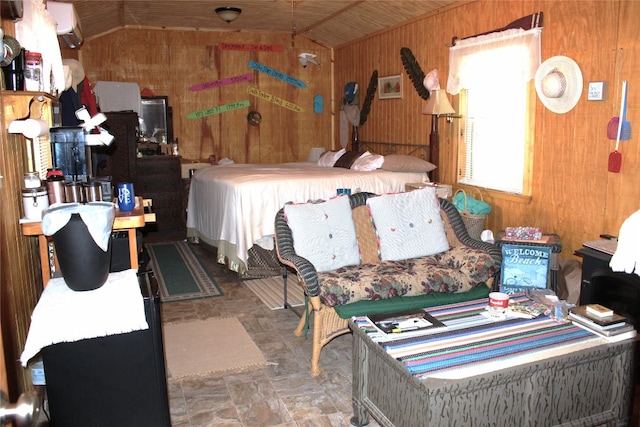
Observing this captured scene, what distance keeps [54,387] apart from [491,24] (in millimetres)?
4354

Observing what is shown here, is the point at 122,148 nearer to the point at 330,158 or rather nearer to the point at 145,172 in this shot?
the point at 145,172

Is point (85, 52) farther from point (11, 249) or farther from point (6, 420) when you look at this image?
point (6, 420)

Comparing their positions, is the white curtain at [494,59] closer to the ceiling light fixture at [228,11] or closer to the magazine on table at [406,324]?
the ceiling light fixture at [228,11]

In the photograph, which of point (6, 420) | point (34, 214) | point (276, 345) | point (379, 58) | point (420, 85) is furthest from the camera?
point (379, 58)

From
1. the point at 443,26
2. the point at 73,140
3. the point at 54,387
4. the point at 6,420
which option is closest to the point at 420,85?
the point at 443,26

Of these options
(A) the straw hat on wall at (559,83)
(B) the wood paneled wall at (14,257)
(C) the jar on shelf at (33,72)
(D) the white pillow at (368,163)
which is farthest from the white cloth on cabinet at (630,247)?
(D) the white pillow at (368,163)

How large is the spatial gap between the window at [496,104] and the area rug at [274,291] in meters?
2.01

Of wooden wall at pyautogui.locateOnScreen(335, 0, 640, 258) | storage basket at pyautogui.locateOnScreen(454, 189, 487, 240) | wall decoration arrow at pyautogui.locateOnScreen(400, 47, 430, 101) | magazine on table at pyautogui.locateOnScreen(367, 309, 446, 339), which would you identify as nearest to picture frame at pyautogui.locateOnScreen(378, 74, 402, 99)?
wall decoration arrow at pyautogui.locateOnScreen(400, 47, 430, 101)

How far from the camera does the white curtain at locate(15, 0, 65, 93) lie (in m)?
2.57

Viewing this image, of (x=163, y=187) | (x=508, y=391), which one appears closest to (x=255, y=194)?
(x=163, y=187)

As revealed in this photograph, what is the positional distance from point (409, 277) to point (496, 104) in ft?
7.46

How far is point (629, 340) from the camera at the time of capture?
2.36m

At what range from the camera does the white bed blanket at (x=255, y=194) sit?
15.9 feet

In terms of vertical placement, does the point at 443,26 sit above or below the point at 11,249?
above
